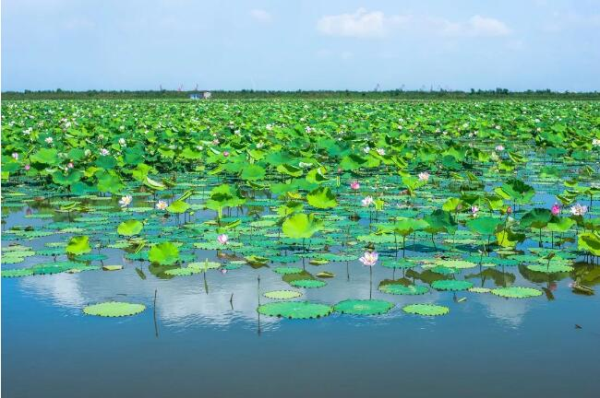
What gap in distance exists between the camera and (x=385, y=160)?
8.23 metres

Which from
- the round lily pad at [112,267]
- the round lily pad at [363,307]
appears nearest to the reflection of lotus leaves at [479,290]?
the round lily pad at [363,307]

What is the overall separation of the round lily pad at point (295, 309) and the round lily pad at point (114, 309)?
1.90 feet

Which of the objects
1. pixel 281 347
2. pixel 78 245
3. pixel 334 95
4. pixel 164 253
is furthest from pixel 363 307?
pixel 334 95

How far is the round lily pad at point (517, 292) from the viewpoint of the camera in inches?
143

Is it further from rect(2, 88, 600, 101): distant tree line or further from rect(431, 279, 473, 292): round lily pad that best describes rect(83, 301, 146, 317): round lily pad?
rect(2, 88, 600, 101): distant tree line

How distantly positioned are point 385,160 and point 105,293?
16.6ft

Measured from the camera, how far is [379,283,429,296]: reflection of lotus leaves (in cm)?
365

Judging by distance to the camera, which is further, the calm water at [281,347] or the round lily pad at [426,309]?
the round lily pad at [426,309]

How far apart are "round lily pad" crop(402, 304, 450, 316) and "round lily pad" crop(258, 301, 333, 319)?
1.21ft

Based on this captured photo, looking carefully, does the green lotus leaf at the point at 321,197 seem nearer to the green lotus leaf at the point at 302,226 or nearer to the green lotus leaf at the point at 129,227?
the green lotus leaf at the point at 302,226

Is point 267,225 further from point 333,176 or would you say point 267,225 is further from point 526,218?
point 333,176

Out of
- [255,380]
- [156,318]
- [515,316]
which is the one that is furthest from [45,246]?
[515,316]

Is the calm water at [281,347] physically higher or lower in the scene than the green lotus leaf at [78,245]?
lower

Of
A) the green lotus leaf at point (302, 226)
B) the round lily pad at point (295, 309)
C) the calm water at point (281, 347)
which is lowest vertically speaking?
the calm water at point (281, 347)
